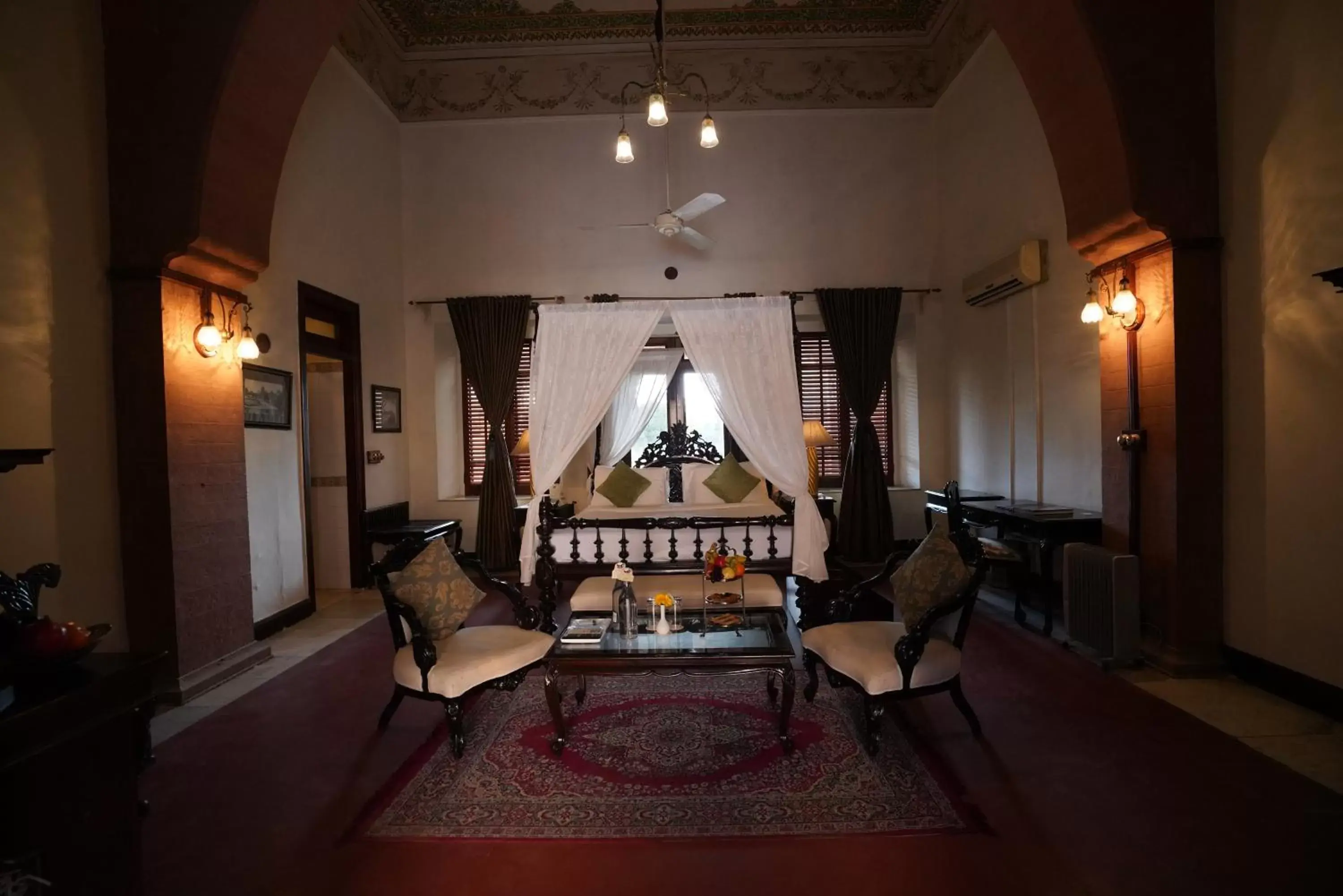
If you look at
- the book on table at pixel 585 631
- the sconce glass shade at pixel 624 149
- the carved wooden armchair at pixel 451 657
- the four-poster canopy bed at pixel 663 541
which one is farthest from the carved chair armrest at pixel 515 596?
the sconce glass shade at pixel 624 149

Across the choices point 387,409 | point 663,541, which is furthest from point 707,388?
point 387,409

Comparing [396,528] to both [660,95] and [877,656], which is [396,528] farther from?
[877,656]

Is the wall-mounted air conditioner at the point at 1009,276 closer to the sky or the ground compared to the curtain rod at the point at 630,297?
closer to the ground

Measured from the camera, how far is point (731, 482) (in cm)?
627

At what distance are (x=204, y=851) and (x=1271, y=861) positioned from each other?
135 inches

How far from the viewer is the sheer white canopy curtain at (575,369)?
15.3 feet

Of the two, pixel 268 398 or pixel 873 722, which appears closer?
pixel 873 722

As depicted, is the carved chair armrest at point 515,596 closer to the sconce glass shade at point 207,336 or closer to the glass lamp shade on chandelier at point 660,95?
the sconce glass shade at point 207,336

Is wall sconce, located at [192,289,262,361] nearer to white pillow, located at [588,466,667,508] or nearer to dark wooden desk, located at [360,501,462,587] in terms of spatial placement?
dark wooden desk, located at [360,501,462,587]

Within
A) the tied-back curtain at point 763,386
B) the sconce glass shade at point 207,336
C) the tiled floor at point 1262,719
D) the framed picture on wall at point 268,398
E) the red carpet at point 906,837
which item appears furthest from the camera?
the tied-back curtain at point 763,386

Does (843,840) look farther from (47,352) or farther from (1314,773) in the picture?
(47,352)

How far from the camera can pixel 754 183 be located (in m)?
7.00

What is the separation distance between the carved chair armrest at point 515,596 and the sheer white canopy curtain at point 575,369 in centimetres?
115

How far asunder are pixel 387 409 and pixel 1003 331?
18.9 ft
